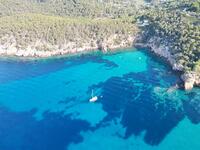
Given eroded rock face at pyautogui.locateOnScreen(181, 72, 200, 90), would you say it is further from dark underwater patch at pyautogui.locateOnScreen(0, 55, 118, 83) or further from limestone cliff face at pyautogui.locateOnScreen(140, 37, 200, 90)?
dark underwater patch at pyautogui.locateOnScreen(0, 55, 118, 83)

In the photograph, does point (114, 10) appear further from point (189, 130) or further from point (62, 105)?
point (189, 130)

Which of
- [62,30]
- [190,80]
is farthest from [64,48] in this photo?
[190,80]

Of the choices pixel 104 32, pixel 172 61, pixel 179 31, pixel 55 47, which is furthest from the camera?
pixel 104 32

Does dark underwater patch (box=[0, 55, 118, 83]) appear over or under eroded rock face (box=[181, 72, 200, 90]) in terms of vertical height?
under

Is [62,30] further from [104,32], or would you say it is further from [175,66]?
[175,66]

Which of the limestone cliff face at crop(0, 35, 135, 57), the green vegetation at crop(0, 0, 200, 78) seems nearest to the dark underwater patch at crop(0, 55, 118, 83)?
the limestone cliff face at crop(0, 35, 135, 57)

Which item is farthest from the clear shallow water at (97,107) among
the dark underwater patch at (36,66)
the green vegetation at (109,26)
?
the green vegetation at (109,26)

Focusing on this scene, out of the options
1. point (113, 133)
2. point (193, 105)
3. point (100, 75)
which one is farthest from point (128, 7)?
point (113, 133)

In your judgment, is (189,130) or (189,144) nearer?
(189,144)

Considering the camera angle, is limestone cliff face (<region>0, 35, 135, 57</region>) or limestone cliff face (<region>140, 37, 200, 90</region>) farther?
limestone cliff face (<region>0, 35, 135, 57</region>)
